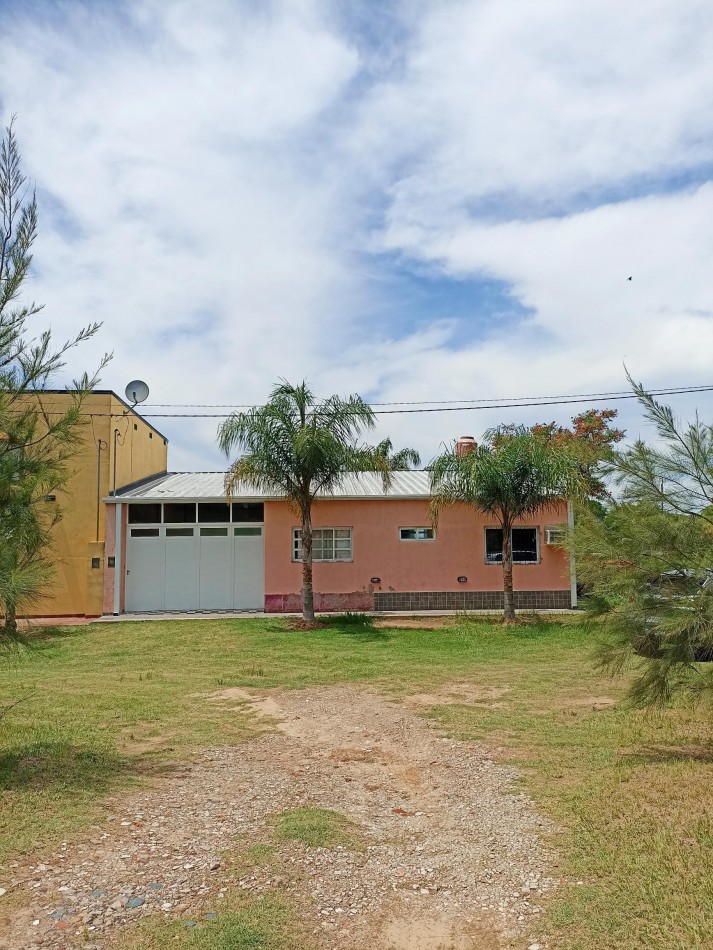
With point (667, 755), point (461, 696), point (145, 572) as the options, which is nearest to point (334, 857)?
point (667, 755)

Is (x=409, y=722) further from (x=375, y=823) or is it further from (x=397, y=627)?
(x=397, y=627)

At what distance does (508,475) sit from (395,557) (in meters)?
4.51

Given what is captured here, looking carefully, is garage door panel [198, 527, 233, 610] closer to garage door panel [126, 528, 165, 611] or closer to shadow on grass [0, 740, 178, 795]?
garage door panel [126, 528, 165, 611]

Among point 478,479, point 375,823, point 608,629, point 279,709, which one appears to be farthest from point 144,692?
point 478,479

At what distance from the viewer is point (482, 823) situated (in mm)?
4883

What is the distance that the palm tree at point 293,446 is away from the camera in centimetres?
1616

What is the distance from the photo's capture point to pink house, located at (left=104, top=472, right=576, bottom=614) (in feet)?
62.5

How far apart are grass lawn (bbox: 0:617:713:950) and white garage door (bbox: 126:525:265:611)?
3920 millimetres

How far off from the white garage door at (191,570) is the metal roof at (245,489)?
0.87 m

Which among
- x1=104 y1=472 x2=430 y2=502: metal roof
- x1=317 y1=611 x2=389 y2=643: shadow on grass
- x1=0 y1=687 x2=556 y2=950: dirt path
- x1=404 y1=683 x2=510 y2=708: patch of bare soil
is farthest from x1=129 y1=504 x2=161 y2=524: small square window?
x1=0 y1=687 x2=556 y2=950: dirt path

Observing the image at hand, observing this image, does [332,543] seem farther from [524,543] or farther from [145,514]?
[524,543]

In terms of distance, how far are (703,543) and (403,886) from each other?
3.50m

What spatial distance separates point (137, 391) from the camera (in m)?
21.7

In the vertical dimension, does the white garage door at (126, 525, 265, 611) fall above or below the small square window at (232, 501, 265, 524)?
below
